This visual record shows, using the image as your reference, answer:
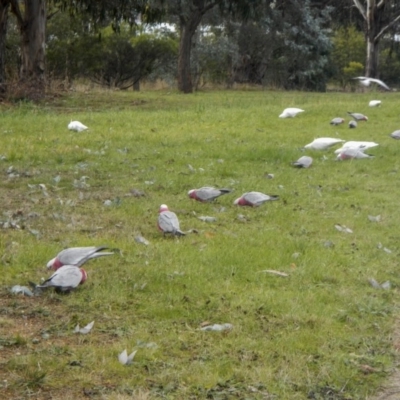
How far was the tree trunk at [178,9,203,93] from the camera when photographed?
25375mm

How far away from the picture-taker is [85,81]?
28.8 meters

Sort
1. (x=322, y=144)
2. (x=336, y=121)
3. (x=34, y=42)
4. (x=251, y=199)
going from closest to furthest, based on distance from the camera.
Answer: (x=251, y=199) → (x=322, y=144) → (x=336, y=121) → (x=34, y=42)

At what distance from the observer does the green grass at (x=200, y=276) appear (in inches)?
161

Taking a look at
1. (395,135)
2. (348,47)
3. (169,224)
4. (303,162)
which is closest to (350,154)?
(303,162)

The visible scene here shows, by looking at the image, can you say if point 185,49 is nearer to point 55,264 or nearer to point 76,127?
point 76,127

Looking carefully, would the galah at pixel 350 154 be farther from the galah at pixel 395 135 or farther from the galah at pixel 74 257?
the galah at pixel 74 257

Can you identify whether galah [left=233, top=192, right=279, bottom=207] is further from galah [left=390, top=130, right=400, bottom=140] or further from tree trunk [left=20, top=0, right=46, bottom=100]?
tree trunk [left=20, top=0, right=46, bottom=100]

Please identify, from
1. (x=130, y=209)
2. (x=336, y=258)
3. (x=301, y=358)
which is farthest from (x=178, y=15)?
(x=301, y=358)

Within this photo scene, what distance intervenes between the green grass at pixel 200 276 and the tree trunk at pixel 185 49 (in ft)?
47.9

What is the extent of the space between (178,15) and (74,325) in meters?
21.4

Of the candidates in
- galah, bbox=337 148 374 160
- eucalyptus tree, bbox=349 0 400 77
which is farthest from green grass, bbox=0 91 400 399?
eucalyptus tree, bbox=349 0 400 77

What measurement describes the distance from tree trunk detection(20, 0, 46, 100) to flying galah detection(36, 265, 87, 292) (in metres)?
14.3

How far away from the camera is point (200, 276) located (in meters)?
5.52

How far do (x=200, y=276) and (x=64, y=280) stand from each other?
946mm
